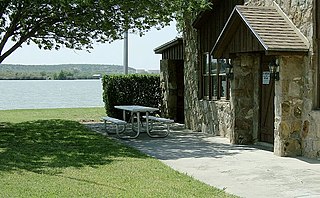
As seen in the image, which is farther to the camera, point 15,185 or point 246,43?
point 246,43

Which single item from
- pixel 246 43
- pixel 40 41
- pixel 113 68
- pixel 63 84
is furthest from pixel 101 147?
pixel 63 84

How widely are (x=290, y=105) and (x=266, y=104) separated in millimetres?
1725

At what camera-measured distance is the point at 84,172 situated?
29.1 ft

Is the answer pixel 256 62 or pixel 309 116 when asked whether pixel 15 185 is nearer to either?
pixel 309 116

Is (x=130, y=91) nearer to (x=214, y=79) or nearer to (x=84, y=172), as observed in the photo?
(x=214, y=79)

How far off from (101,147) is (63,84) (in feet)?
68.8

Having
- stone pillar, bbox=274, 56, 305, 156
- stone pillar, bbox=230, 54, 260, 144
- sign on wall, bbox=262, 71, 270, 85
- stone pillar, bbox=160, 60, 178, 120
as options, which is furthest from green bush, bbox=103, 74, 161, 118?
stone pillar, bbox=274, 56, 305, 156

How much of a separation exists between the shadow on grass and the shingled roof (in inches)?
137

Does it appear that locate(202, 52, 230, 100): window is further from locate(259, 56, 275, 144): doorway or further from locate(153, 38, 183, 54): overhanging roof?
locate(153, 38, 183, 54): overhanging roof

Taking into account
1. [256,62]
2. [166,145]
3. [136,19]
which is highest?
[136,19]

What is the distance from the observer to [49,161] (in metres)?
10.1

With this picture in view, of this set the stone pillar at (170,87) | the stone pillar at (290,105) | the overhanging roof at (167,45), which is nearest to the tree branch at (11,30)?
the overhanging roof at (167,45)

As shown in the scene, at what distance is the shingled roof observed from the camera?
1050 cm

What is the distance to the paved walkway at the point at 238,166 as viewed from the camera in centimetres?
769
